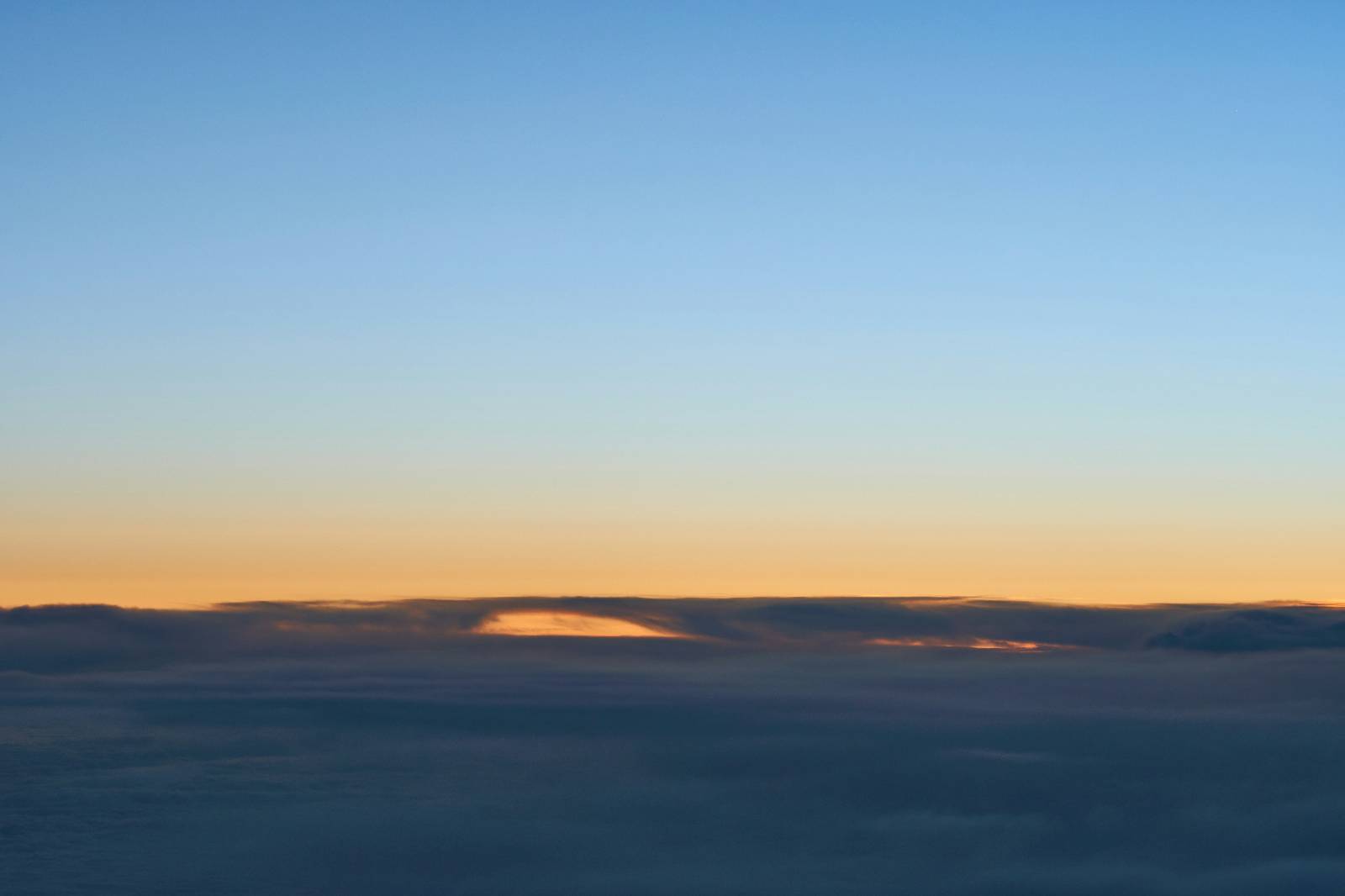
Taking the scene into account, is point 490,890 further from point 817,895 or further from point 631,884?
point 817,895

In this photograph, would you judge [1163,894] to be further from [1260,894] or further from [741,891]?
[741,891]

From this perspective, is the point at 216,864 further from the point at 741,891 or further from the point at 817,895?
the point at 817,895

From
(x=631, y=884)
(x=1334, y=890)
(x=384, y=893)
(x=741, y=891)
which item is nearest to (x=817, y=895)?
(x=741, y=891)

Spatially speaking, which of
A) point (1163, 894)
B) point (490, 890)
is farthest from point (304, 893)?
point (1163, 894)

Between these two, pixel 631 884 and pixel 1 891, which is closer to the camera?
pixel 1 891

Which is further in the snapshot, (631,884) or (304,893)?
(631,884)

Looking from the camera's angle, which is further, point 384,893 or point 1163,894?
point 1163,894

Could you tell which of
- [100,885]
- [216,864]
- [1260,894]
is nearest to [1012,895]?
[1260,894]
